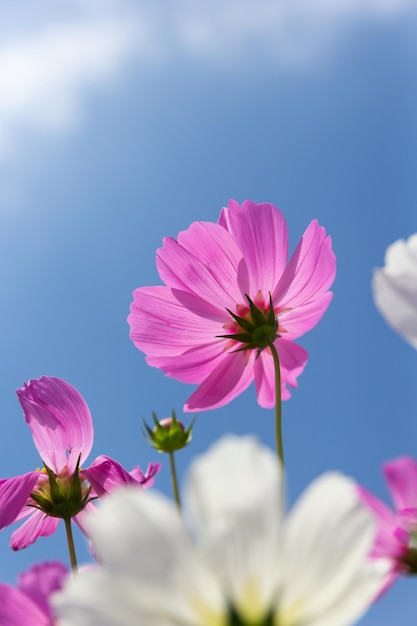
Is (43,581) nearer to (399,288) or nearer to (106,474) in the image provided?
(399,288)

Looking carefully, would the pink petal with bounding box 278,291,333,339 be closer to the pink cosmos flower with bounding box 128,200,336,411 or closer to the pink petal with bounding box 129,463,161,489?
the pink cosmos flower with bounding box 128,200,336,411

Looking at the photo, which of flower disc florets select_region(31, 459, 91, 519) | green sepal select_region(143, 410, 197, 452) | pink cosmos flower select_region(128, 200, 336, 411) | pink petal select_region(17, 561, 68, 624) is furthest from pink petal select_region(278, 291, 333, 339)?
pink petal select_region(17, 561, 68, 624)

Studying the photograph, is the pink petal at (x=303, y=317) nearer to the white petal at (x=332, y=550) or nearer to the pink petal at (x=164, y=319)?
the pink petal at (x=164, y=319)

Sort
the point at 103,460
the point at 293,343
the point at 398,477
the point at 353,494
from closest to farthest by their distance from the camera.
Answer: the point at 353,494
the point at 398,477
the point at 103,460
the point at 293,343

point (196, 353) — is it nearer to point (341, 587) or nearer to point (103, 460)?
point (103, 460)

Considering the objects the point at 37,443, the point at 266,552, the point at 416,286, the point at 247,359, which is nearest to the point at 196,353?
the point at 247,359
